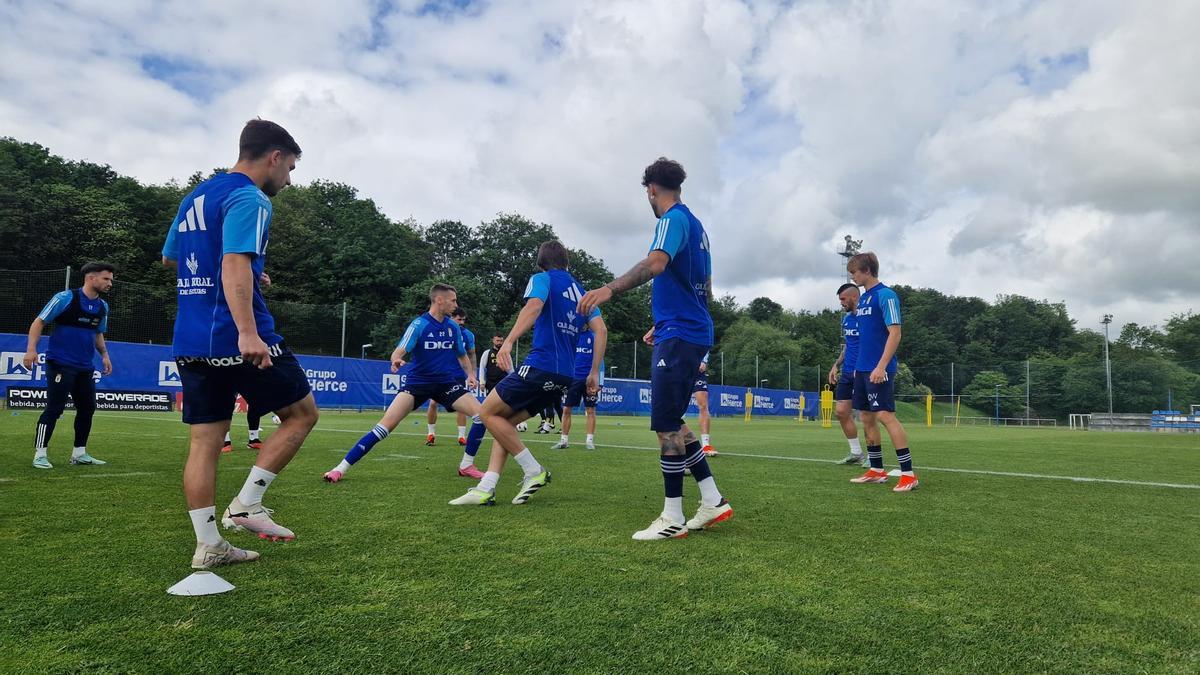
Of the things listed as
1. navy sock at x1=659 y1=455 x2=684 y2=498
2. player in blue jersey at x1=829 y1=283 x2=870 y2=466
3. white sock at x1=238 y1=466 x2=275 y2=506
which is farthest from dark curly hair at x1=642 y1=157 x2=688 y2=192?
player in blue jersey at x1=829 y1=283 x2=870 y2=466

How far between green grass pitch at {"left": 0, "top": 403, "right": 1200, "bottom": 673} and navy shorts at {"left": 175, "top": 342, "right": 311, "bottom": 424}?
651 mm

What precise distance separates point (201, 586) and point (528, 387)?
2.71 metres

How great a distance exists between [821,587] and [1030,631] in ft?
2.26

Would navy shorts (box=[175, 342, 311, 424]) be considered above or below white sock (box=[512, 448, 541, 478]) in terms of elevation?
above

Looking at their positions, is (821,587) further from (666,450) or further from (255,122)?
(255,122)

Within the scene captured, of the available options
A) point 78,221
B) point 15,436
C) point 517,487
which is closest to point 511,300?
point 78,221

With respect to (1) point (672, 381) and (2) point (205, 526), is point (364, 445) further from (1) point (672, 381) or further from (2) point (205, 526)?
(1) point (672, 381)

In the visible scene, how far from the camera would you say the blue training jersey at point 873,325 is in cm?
643

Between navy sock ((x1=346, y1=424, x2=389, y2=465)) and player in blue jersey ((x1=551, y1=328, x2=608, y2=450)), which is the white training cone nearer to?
navy sock ((x1=346, y1=424, x2=389, y2=465))

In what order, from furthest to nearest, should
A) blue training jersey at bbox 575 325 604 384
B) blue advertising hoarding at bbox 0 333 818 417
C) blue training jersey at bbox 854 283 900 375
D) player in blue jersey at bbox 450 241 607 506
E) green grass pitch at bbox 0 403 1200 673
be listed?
blue advertising hoarding at bbox 0 333 818 417
blue training jersey at bbox 575 325 604 384
blue training jersey at bbox 854 283 900 375
player in blue jersey at bbox 450 241 607 506
green grass pitch at bbox 0 403 1200 673

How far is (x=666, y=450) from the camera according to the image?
3.96m

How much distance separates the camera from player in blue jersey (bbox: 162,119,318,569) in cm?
295

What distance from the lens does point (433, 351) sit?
6875 mm

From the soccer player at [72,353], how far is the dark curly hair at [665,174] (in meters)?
5.39
